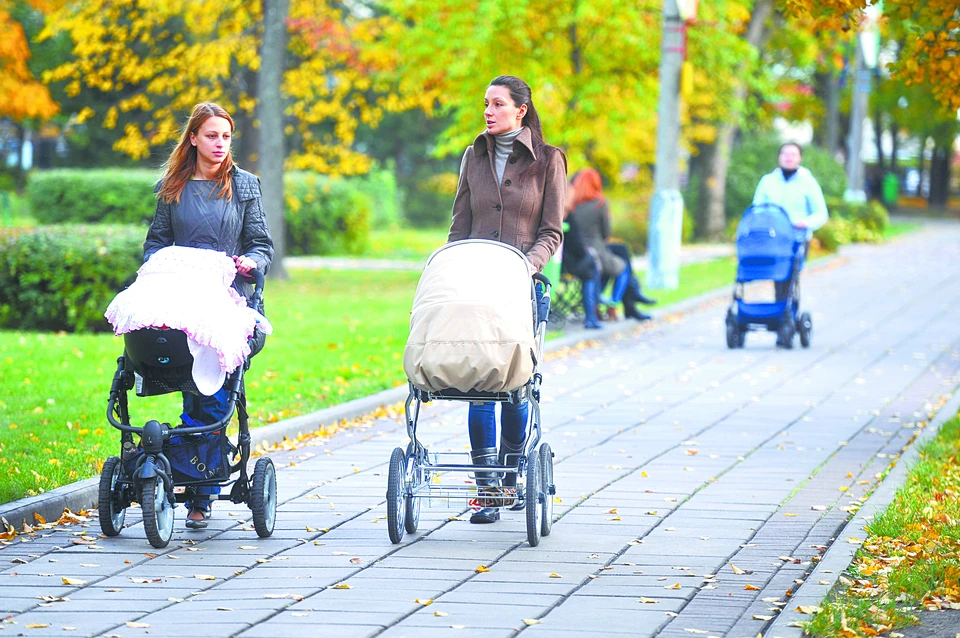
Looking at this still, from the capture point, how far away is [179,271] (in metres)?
6.17

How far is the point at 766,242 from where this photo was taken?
42.8 ft

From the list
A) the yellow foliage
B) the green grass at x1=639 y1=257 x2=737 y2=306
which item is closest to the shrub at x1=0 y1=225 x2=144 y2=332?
the yellow foliage

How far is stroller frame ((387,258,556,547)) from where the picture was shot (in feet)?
20.1

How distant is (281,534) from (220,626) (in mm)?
1569

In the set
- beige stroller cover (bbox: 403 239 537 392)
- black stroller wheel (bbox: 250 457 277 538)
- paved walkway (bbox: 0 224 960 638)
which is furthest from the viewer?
black stroller wheel (bbox: 250 457 277 538)

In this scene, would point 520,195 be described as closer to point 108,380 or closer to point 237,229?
point 237,229

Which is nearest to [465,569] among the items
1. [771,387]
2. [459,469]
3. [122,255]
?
[459,469]

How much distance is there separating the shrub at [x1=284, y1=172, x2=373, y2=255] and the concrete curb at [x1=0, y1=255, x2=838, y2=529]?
12.3 meters

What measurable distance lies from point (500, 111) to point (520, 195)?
41 cm

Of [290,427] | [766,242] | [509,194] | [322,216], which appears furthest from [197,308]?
[322,216]

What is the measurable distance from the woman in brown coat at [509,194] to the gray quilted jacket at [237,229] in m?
0.90

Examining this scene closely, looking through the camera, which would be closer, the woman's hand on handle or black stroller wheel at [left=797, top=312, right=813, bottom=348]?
the woman's hand on handle

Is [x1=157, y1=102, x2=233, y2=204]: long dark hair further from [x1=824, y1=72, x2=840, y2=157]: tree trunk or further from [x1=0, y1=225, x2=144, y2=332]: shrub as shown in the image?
[x1=824, y1=72, x2=840, y2=157]: tree trunk

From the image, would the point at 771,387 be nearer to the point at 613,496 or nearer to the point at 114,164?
the point at 613,496
